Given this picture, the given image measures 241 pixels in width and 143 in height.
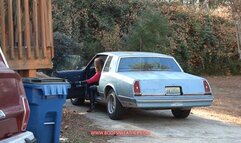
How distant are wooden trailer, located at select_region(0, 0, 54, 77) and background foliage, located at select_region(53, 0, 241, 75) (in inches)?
404

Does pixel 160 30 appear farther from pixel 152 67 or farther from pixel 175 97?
pixel 175 97

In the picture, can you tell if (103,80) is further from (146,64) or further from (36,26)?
(36,26)

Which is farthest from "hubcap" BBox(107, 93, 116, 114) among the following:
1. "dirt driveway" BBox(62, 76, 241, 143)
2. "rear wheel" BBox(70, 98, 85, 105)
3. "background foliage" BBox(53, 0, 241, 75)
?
"background foliage" BBox(53, 0, 241, 75)

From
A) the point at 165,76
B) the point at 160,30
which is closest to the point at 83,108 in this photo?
the point at 165,76

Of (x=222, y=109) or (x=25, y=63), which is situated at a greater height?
(x=25, y=63)

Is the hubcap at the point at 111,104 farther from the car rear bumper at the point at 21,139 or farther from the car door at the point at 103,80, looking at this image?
the car rear bumper at the point at 21,139

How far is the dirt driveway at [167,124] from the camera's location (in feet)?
28.6

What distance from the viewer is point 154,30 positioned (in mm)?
19359

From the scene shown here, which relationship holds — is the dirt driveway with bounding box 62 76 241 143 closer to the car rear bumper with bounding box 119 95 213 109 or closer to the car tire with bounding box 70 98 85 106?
the car tire with bounding box 70 98 85 106

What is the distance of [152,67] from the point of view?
36.6ft

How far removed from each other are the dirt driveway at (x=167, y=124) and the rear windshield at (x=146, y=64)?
1106 millimetres

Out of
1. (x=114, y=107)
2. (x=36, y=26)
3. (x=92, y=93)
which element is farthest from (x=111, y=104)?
(x=36, y=26)

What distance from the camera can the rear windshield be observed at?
11.0 m

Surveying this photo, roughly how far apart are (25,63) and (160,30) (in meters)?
11.4
